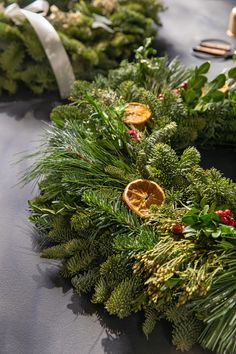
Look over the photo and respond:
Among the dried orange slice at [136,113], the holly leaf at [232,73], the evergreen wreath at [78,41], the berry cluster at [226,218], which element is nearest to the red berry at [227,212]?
the berry cluster at [226,218]

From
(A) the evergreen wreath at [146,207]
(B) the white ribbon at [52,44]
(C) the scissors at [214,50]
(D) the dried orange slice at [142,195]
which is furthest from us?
(C) the scissors at [214,50]

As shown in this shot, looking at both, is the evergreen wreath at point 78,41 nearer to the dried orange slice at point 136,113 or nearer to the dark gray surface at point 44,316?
the dried orange slice at point 136,113

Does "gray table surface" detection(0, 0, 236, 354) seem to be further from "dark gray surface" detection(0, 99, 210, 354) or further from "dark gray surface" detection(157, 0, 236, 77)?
"dark gray surface" detection(157, 0, 236, 77)

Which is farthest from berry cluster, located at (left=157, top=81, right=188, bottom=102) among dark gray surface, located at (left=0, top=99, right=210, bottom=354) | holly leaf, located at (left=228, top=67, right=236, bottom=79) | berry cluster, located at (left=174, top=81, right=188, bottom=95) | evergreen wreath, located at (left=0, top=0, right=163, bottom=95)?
dark gray surface, located at (left=0, top=99, right=210, bottom=354)

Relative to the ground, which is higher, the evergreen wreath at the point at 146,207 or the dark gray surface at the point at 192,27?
the dark gray surface at the point at 192,27

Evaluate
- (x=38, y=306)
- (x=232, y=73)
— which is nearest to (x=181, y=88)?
(x=232, y=73)

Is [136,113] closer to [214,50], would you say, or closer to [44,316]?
[44,316]

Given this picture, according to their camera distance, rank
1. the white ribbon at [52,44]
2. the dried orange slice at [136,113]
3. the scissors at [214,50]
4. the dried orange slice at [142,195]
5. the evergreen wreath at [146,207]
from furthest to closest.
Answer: the scissors at [214,50] < the white ribbon at [52,44] < the dried orange slice at [136,113] < the dried orange slice at [142,195] < the evergreen wreath at [146,207]

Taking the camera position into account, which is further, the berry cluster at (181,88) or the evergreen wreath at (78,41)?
the evergreen wreath at (78,41)
